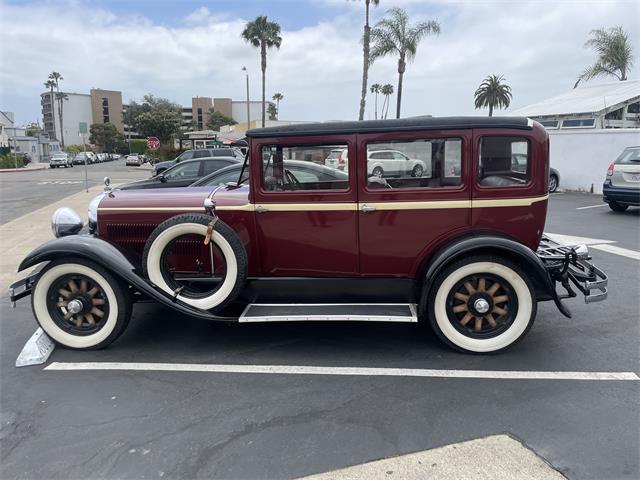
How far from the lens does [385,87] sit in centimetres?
6162

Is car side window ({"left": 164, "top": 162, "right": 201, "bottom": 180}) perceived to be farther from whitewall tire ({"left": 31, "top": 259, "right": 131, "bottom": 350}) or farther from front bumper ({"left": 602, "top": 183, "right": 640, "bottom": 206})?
front bumper ({"left": 602, "top": 183, "right": 640, "bottom": 206})

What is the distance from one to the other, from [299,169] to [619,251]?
228 inches

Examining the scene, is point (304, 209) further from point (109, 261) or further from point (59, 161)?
point (59, 161)

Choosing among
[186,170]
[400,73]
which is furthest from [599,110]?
[186,170]

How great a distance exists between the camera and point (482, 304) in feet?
12.3

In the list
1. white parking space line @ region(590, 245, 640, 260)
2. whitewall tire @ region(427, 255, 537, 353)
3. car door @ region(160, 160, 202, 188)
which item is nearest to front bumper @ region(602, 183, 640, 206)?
white parking space line @ region(590, 245, 640, 260)

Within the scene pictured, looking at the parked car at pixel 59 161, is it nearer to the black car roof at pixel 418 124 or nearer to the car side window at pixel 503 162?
the black car roof at pixel 418 124

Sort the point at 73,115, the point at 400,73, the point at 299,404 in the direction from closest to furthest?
the point at 299,404
the point at 400,73
the point at 73,115

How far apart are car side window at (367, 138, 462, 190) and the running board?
991 mm

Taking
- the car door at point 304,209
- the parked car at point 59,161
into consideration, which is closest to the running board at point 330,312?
the car door at point 304,209

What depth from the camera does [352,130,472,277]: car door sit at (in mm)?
3779

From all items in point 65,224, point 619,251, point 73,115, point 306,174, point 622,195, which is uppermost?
point 73,115

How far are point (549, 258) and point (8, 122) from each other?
78479 millimetres

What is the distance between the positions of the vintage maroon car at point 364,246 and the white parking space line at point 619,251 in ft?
11.7
